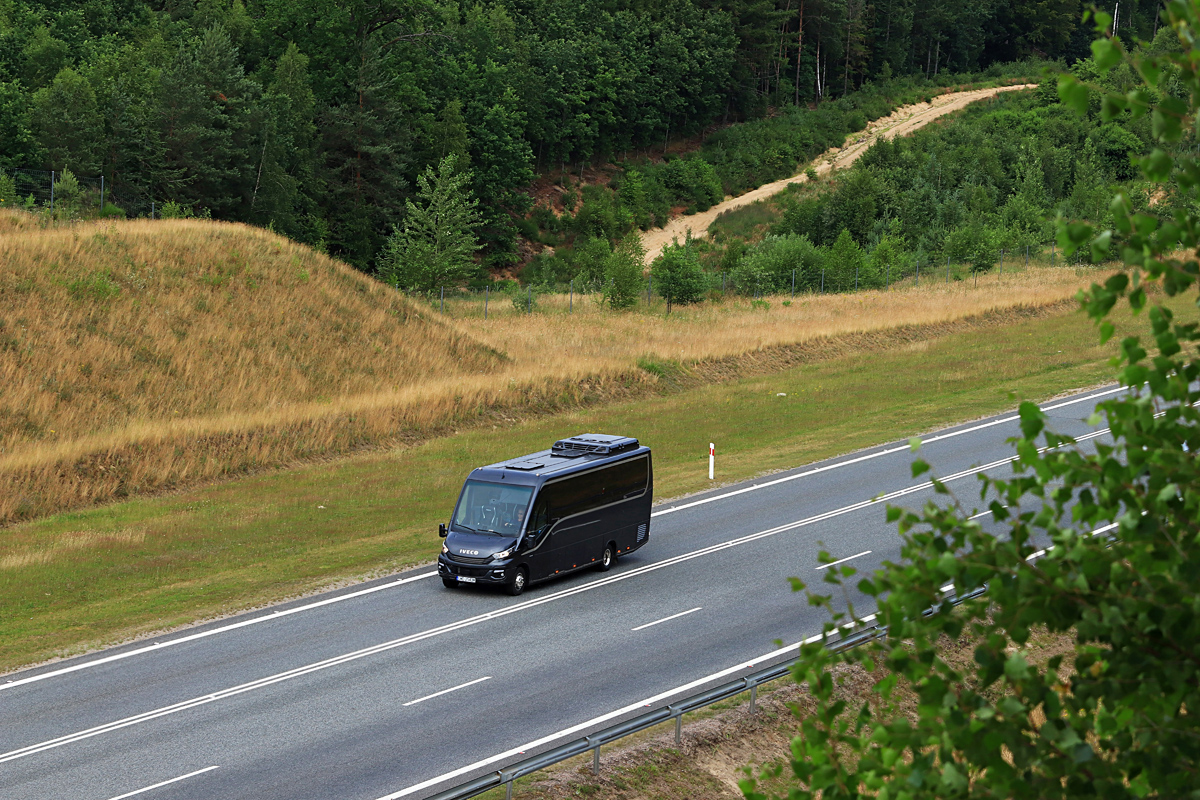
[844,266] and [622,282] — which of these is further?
[844,266]

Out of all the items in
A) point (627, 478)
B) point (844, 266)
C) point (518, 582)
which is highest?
point (627, 478)

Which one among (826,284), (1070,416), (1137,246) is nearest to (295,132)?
(826,284)

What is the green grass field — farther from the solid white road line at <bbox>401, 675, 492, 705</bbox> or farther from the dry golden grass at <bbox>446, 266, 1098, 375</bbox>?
the solid white road line at <bbox>401, 675, 492, 705</bbox>

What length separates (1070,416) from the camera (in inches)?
1374

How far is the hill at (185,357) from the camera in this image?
105ft

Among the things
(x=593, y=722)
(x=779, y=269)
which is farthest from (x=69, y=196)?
(x=593, y=722)

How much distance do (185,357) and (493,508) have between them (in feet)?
68.8

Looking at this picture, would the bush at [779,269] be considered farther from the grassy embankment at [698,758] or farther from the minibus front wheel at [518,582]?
the grassy embankment at [698,758]

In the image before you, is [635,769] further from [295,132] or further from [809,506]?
[295,132]

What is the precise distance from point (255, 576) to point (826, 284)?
5385 cm

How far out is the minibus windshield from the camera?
2259 cm

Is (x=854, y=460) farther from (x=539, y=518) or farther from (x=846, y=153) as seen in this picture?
(x=846, y=153)

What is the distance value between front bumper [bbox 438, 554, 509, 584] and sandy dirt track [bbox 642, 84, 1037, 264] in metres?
72.0

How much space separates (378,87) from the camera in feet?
292
